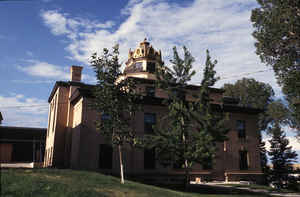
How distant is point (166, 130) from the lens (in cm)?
2070

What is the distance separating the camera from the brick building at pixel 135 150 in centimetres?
2573

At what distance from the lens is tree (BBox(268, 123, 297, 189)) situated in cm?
4094

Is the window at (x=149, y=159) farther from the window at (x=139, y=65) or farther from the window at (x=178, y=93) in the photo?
the window at (x=139, y=65)

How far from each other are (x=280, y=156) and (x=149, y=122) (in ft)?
81.0

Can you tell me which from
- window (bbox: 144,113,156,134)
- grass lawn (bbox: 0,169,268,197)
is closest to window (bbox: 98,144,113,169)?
window (bbox: 144,113,156,134)

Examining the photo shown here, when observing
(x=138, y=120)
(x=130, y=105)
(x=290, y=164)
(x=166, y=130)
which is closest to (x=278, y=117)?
(x=290, y=164)

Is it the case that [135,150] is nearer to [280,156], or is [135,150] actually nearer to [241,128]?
[241,128]

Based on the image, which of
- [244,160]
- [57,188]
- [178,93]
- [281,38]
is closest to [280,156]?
[244,160]

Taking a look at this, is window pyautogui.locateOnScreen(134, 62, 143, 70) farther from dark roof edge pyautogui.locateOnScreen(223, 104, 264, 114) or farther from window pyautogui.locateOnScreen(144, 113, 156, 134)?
window pyautogui.locateOnScreen(144, 113, 156, 134)

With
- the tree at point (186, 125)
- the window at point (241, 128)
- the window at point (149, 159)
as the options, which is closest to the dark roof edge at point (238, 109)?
the window at point (241, 128)

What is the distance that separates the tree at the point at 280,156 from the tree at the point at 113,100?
29.6m

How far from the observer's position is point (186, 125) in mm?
20562

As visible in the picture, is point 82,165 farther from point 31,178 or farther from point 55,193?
point 55,193

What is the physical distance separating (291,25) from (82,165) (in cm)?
2152
